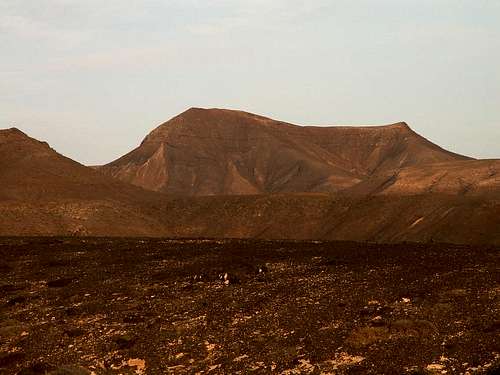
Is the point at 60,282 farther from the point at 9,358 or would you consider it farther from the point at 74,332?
the point at 9,358

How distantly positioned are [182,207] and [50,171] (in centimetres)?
3426

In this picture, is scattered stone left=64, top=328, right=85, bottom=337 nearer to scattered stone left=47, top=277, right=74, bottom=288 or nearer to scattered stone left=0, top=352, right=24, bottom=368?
scattered stone left=0, top=352, right=24, bottom=368

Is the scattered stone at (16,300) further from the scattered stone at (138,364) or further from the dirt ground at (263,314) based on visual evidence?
the scattered stone at (138,364)

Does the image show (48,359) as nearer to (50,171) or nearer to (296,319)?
(296,319)

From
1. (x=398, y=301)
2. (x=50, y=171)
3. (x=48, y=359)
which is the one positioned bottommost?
(x=48, y=359)

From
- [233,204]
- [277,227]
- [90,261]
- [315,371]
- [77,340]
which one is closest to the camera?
[315,371]

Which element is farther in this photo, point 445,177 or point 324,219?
point 445,177

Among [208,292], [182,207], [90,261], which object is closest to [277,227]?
[182,207]

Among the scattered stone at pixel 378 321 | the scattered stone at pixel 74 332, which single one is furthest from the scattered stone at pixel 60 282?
the scattered stone at pixel 378 321

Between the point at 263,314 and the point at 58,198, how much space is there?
108 m

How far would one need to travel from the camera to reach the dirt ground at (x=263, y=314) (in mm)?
27094

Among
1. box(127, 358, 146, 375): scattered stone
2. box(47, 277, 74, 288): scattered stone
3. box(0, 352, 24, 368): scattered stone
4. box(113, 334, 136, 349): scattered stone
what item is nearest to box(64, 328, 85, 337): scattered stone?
box(113, 334, 136, 349): scattered stone

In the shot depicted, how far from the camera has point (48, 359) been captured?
30.9m

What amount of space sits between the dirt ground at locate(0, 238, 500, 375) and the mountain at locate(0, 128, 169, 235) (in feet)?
224
